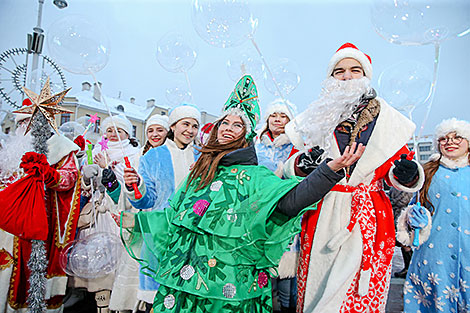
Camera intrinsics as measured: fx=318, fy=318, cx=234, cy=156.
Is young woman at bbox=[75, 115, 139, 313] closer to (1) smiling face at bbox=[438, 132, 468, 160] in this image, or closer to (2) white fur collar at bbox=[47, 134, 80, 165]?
(2) white fur collar at bbox=[47, 134, 80, 165]

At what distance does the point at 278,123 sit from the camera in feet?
13.3

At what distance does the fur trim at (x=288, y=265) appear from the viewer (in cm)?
318

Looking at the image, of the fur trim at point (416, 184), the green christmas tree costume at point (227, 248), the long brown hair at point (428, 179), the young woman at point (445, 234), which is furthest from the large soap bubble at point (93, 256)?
the long brown hair at point (428, 179)

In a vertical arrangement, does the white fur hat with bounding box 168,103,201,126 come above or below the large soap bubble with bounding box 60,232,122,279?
above

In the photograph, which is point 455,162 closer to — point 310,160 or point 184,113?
point 310,160

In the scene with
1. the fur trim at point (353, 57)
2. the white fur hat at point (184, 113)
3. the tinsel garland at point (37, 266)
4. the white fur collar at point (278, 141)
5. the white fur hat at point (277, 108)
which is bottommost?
the tinsel garland at point (37, 266)

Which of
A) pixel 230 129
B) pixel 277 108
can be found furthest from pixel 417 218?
pixel 277 108

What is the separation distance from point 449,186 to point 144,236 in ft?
8.95

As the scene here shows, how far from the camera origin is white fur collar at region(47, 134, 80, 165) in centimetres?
345

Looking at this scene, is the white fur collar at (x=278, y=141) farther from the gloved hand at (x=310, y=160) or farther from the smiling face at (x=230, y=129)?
the gloved hand at (x=310, y=160)

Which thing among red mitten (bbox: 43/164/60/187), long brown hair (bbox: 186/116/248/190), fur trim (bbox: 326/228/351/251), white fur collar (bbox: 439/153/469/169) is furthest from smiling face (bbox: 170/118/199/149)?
white fur collar (bbox: 439/153/469/169)

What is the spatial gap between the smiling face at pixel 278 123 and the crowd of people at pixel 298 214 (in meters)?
1.18

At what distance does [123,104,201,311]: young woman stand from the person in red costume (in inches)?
41.2

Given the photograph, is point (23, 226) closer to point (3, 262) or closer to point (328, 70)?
point (3, 262)
